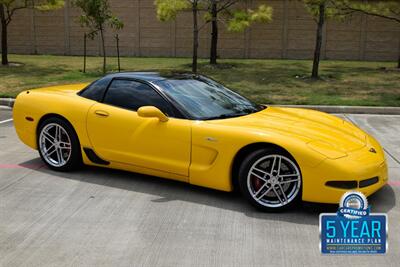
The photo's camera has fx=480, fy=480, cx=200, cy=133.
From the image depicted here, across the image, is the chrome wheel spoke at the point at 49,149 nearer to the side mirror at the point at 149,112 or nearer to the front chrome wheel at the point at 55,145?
the front chrome wheel at the point at 55,145

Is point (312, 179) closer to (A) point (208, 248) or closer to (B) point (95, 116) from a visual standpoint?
(A) point (208, 248)

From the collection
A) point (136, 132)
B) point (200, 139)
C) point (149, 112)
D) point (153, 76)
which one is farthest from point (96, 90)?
point (200, 139)

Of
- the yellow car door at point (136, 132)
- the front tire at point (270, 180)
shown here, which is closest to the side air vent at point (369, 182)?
the front tire at point (270, 180)

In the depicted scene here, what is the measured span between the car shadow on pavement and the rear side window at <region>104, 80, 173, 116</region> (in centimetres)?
84

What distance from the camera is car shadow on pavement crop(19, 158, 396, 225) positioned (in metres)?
4.43

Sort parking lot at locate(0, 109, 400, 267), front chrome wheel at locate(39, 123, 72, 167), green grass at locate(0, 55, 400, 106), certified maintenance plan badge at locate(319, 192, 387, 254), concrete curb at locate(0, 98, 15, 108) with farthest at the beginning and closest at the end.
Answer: green grass at locate(0, 55, 400, 106)
concrete curb at locate(0, 98, 15, 108)
front chrome wheel at locate(39, 123, 72, 167)
parking lot at locate(0, 109, 400, 267)
certified maintenance plan badge at locate(319, 192, 387, 254)

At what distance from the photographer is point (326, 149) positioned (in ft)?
14.3

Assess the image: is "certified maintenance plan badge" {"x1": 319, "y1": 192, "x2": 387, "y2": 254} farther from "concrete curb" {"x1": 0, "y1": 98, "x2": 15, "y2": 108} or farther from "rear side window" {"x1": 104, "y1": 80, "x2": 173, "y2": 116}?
"concrete curb" {"x1": 0, "y1": 98, "x2": 15, "y2": 108}

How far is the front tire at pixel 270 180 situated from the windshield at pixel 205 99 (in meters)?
0.79

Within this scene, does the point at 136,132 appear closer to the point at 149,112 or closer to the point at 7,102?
the point at 149,112

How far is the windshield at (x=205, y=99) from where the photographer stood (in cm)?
511

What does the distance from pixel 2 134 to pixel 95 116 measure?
346 cm

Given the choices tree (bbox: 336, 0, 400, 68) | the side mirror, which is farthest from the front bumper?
tree (bbox: 336, 0, 400, 68)

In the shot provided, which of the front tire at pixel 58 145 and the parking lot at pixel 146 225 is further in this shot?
the front tire at pixel 58 145
